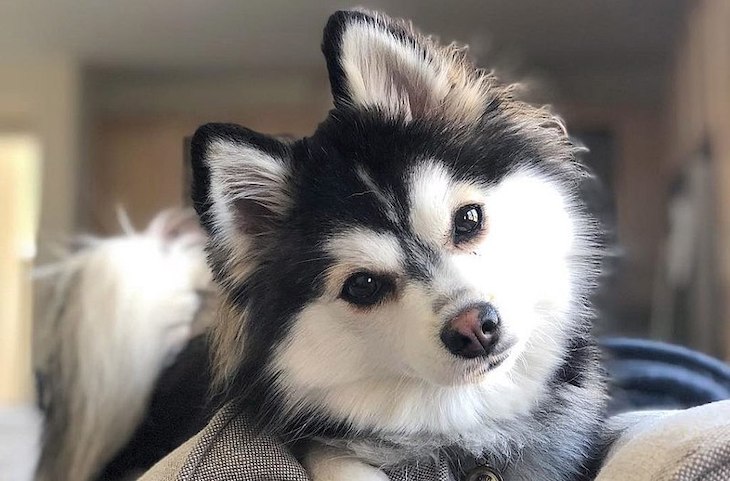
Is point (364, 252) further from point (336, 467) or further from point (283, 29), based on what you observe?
point (283, 29)

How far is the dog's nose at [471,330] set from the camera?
2.95ft

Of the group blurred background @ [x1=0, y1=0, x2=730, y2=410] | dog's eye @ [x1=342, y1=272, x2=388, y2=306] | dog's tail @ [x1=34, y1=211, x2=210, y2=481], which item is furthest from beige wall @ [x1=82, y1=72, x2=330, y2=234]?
dog's eye @ [x1=342, y1=272, x2=388, y2=306]

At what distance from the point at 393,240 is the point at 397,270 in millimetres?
35

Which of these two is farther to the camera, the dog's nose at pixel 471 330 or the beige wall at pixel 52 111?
the beige wall at pixel 52 111

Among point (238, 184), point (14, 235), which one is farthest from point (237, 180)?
point (14, 235)

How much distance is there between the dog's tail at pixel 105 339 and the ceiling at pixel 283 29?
7.65 ft

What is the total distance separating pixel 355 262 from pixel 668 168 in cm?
357

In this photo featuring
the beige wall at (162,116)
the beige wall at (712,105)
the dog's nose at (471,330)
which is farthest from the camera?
the beige wall at (162,116)

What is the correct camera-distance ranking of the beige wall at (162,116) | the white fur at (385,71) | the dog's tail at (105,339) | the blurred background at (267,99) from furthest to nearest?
the beige wall at (162,116)
the blurred background at (267,99)
the dog's tail at (105,339)
the white fur at (385,71)

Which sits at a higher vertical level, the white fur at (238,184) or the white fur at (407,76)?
the white fur at (407,76)

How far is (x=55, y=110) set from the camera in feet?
14.4

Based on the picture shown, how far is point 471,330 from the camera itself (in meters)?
0.90

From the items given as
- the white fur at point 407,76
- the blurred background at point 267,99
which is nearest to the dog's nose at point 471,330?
the white fur at point 407,76

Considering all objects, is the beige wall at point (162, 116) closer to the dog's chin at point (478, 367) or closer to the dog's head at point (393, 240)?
the dog's head at point (393, 240)
